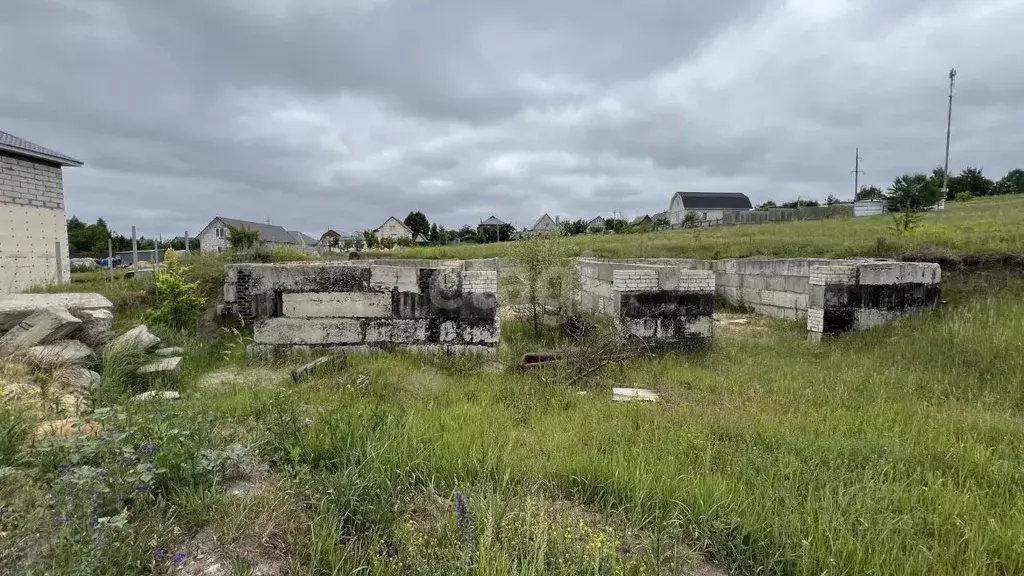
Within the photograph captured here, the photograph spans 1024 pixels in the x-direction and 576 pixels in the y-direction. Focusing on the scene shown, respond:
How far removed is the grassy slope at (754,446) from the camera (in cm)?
223

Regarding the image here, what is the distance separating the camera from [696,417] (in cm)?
377

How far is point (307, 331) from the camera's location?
5805mm

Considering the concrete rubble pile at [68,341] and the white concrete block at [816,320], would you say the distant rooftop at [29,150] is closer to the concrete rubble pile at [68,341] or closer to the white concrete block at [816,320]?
the concrete rubble pile at [68,341]

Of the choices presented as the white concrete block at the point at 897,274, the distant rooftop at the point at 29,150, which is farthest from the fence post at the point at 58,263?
the white concrete block at the point at 897,274

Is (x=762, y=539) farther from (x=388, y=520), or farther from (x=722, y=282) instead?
(x=722, y=282)

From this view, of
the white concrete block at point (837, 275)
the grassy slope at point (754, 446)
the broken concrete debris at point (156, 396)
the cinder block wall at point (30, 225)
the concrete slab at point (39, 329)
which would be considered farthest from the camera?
the cinder block wall at point (30, 225)

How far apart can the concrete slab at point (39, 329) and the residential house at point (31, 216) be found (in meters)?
9.39

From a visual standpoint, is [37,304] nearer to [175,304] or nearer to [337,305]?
[175,304]

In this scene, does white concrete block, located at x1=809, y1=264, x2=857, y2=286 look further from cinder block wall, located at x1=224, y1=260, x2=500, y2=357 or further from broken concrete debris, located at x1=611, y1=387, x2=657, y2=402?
cinder block wall, located at x1=224, y1=260, x2=500, y2=357

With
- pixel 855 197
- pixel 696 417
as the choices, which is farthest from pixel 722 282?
pixel 855 197

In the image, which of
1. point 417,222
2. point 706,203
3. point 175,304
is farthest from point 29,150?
point 706,203

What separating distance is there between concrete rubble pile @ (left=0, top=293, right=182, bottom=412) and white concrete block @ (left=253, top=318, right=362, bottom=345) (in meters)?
0.89

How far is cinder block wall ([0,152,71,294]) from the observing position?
11.9 meters

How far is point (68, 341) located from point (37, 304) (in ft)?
2.39
